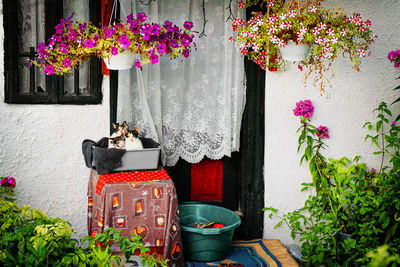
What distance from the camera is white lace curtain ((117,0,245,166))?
350cm

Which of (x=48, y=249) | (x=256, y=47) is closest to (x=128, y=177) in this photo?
(x=48, y=249)

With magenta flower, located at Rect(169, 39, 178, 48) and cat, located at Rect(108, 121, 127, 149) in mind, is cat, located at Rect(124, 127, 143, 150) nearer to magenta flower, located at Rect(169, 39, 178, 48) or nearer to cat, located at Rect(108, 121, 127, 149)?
cat, located at Rect(108, 121, 127, 149)

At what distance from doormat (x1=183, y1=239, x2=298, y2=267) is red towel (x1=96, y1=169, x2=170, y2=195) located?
79 centimetres

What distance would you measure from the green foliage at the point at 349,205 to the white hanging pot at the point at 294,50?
31.5 inches

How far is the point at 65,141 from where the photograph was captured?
11.4 ft

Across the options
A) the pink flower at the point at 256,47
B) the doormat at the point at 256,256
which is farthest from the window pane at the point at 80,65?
the doormat at the point at 256,256

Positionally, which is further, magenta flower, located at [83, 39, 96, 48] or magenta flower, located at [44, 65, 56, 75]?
magenta flower, located at [44, 65, 56, 75]

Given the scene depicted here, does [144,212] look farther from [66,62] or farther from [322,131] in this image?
[322,131]

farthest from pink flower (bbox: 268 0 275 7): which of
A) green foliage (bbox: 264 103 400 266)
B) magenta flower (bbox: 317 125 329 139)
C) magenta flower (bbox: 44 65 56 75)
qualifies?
magenta flower (bbox: 44 65 56 75)

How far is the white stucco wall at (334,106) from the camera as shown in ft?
12.4

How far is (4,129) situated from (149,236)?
1.45 m

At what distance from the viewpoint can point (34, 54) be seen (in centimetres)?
330

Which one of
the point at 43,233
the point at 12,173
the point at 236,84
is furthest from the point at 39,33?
the point at 43,233

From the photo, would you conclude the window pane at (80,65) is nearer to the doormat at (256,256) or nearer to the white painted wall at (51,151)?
the white painted wall at (51,151)
